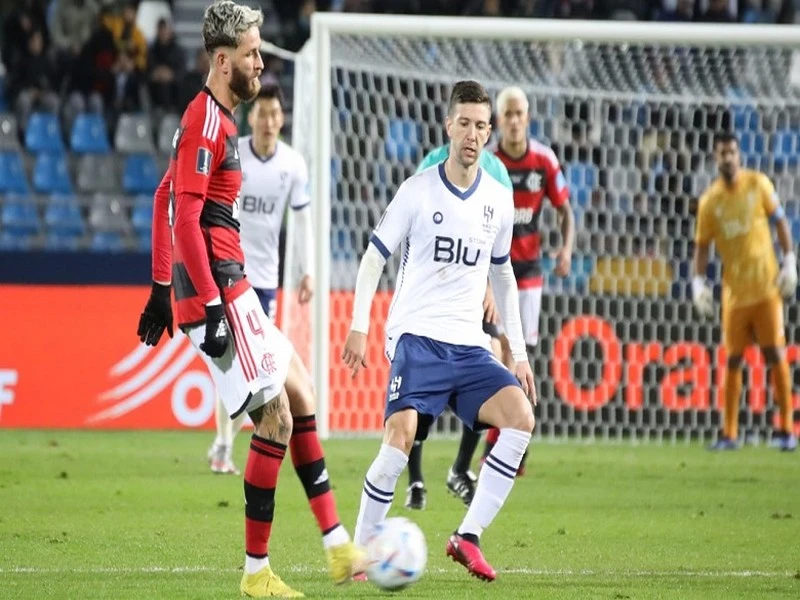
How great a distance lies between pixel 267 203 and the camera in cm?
1005

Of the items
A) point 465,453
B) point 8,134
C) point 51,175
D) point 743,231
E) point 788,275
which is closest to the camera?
point 465,453

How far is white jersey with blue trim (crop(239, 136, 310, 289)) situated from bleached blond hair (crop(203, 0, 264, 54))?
4083 millimetres

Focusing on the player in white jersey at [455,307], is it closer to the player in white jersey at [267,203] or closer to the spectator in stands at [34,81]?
the player in white jersey at [267,203]

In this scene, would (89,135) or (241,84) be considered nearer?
(241,84)

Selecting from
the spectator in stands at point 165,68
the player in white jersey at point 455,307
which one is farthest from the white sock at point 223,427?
the spectator in stands at point 165,68

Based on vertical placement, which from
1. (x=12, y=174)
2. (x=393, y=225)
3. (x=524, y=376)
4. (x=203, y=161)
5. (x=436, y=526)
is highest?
(x=12, y=174)

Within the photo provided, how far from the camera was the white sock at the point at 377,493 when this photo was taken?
6195 mm

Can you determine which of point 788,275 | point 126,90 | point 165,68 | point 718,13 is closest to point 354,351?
point 788,275

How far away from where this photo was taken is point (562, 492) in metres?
9.74

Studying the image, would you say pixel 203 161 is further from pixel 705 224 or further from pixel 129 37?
pixel 129 37

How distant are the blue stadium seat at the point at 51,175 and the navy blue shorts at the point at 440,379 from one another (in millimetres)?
11678

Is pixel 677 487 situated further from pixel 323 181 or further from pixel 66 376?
pixel 66 376

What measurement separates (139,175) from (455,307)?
38.2 ft

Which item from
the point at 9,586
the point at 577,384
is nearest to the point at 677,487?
the point at 577,384
